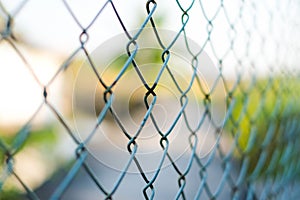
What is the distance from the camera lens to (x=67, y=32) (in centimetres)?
109

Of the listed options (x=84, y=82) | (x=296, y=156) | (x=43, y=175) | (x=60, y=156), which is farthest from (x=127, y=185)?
(x=84, y=82)

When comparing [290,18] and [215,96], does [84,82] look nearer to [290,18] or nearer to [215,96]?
[215,96]

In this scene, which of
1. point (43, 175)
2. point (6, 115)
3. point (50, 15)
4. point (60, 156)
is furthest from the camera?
point (60, 156)

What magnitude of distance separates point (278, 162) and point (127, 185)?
86.1 inches

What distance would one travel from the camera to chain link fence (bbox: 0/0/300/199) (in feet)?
1.54

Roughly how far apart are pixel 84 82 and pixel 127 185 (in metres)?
2.41

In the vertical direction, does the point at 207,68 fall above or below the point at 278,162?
below

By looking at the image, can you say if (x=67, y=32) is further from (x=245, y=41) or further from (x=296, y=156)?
(x=296, y=156)

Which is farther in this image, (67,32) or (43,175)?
(43,175)

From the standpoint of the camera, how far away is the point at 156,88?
Result: 2.92 ft

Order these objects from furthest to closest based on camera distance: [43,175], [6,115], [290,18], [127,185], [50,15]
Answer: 1. [127,185]
2. [43,175]
3. [6,115]
4. [290,18]
5. [50,15]

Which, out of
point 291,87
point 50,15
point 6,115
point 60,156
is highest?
point 60,156

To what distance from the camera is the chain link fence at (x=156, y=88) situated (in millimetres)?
470

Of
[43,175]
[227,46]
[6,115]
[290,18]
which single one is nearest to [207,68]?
[227,46]
